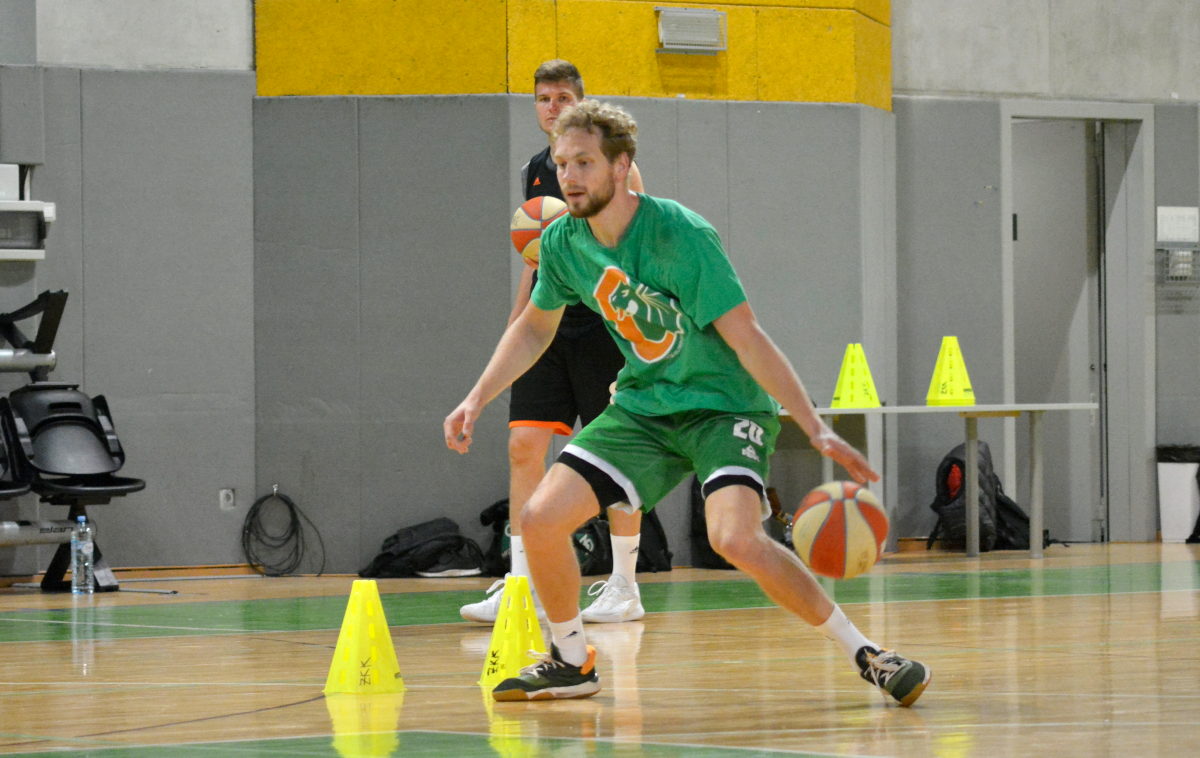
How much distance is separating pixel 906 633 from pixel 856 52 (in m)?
5.95

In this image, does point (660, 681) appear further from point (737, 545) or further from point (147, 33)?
point (147, 33)

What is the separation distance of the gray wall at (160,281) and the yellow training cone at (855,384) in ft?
12.8

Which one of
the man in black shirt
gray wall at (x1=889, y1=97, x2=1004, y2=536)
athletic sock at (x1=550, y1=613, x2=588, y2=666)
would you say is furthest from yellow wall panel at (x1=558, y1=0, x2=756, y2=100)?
athletic sock at (x1=550, y1=613, x2=588, y2=666)

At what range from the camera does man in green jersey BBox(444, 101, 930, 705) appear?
12.9ft

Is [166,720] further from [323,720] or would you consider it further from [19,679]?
[19,679]

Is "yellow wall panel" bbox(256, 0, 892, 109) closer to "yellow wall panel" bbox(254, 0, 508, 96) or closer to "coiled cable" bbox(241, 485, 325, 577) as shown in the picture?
"yellow wall panel" bbox(254, 0, 508, 96)

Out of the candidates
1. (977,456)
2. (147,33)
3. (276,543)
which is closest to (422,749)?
(276,543)

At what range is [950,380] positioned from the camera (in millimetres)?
10531

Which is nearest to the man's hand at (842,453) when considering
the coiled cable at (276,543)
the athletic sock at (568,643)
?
the athletic sock at (568,643)

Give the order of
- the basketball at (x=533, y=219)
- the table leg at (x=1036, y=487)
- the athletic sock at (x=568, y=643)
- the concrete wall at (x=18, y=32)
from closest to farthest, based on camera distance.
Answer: the athletic sock at (x=568, y=643)
the basketball at (x=533, y=219)
the concrete wall at (x=18, y=32)
the table leg at (x=1036, y=487)

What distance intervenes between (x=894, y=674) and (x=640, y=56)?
7.09 meters

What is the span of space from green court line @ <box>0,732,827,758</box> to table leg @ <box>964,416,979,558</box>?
24.7 ft

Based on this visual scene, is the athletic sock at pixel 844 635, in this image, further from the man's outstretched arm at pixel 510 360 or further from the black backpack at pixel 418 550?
the black backpack at pixel 418 550

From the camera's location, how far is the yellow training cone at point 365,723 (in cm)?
332
